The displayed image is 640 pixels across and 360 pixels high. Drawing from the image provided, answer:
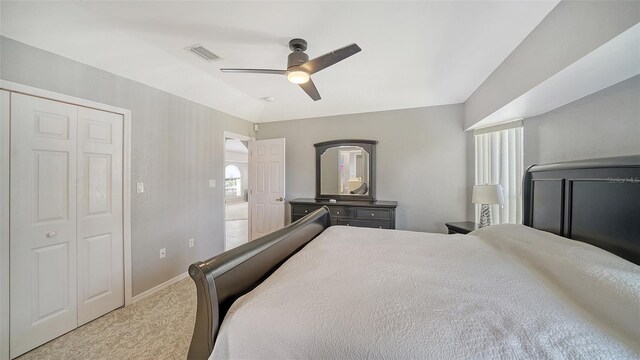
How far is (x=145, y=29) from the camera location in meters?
1.81

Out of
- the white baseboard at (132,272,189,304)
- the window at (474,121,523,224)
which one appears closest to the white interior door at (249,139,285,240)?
the white baseboard at (132,272,189,304)

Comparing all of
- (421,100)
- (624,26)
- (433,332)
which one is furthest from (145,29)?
(421,100)

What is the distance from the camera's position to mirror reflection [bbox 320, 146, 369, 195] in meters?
3.59

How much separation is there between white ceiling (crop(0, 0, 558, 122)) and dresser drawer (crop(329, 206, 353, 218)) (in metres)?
1.76

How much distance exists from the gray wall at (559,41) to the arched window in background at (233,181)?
9.83 metres

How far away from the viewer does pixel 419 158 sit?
3.36m

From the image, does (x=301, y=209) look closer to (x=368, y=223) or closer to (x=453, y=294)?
(x=368, y=223)

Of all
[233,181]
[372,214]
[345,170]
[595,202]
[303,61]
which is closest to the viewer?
[595,202]

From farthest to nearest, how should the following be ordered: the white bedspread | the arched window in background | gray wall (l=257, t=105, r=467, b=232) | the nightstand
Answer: the arched window in background
gray wall (l=257, t=105, r=467, b=232)
the nightstand
the white bedspread

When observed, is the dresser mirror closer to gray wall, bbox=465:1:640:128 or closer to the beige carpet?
gray wall, bbox=465:1:640:128

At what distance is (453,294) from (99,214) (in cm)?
294

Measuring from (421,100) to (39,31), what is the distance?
12.8 feet

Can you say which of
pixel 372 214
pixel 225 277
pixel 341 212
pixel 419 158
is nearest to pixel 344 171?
pixel 341 212

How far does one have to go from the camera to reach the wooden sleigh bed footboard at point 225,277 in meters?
0.91
